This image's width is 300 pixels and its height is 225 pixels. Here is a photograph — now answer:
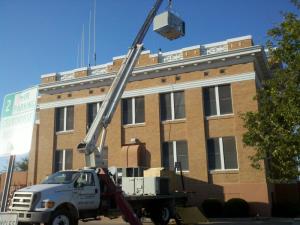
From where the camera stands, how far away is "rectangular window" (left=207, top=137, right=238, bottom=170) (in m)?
26.1

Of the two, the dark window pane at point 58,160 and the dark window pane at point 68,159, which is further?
the dark window pane at point 58,160

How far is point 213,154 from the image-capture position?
2691 cm

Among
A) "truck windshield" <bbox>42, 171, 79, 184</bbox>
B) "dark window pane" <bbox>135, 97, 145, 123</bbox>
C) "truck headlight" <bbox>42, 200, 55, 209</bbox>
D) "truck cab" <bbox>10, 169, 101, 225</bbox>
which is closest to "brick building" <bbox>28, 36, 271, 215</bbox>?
"dark window pane" <bbox>135, 97, 145, 123</bbox>

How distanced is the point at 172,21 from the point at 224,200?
13.3 metres

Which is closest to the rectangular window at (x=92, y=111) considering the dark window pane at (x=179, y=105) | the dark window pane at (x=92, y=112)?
the dark window pane at (x=92, y=112)

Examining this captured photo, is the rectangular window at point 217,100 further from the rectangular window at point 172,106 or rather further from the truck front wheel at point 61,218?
the truck front wheel at point 61,218

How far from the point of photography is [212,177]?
2648 cm

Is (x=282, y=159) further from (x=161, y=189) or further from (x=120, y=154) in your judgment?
(x=120, y=154)

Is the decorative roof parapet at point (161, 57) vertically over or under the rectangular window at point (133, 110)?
over

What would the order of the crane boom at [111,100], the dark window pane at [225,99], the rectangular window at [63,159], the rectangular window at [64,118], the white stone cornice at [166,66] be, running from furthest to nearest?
1. the rectangular window at [64,118]
2. the rectangular window at [63,159]
3. the dark window pane at [225,99]
4. the white stone cornice at [166,66]
5. the crane boom at [111,100]

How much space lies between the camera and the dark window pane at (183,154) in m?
27.6

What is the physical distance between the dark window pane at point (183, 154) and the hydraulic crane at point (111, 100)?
35.5 ft

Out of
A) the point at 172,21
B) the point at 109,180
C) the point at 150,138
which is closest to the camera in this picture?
the point at 109,180

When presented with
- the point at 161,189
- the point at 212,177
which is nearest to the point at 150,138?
the point at 212,177
